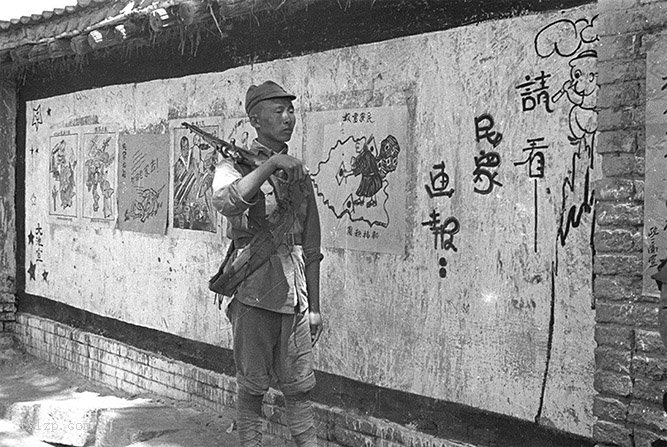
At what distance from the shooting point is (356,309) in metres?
6.25

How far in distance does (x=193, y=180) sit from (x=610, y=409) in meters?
4.34

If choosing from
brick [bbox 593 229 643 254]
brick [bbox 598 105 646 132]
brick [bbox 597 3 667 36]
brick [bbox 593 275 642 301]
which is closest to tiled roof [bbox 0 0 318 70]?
brick [bbox 597 3 667 36]

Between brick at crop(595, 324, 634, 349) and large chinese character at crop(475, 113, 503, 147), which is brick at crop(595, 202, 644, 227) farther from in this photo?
large chinese character at crop(475, 113, 503, 147)

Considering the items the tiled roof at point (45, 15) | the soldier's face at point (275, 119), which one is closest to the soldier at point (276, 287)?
the soldier's face at point (275, 119)

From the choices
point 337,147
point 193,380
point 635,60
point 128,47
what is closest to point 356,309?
point 337,147

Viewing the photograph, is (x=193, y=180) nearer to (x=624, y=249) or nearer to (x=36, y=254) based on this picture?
(x=36, y=254)

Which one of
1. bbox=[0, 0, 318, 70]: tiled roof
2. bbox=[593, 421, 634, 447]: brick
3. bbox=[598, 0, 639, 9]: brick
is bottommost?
bbox=[593, 421, 634, 447]: brick

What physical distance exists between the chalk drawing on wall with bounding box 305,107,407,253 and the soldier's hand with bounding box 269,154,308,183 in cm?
125

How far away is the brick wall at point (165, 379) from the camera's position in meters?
6.03

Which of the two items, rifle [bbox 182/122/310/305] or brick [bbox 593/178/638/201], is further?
rifle [bbox 182/122/310/305]

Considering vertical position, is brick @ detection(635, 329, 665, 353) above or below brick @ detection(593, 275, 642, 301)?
below

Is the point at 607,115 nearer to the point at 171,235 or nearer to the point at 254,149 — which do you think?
the point at 254,149

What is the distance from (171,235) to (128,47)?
5.64ft

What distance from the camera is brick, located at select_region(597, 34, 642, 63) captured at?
4293 millimetres
